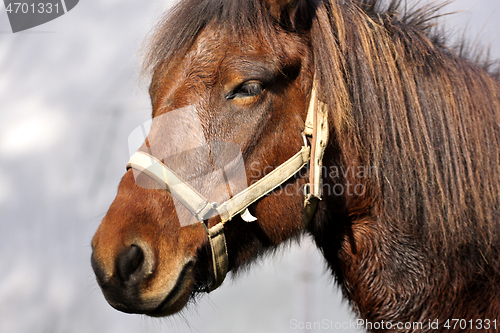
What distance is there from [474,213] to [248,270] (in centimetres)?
114

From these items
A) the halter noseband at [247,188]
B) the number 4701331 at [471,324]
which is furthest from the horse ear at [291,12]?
the number 4701331 at [471,324]

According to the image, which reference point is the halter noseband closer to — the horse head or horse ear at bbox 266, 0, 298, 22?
the horse head

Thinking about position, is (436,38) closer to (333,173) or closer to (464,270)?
(333,173)

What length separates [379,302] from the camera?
1.62 metres

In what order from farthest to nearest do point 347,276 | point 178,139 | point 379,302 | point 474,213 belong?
point 347,276
point 379,302
point 474,213
point 178,139

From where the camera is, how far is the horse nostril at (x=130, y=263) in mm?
1232

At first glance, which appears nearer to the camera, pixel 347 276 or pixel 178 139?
pixel 178 139

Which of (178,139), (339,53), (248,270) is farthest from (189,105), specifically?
(248,270)

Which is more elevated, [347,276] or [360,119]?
[360,119]

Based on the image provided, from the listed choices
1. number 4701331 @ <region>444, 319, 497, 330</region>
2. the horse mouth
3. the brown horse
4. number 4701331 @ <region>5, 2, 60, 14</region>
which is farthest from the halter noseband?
number 4701331 @ <region>5, 2, 60, 14</region>
